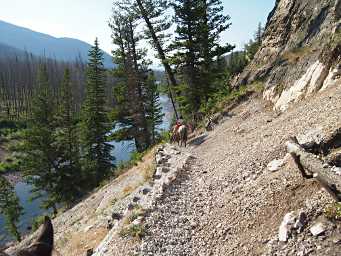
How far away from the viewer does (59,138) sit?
41.7m

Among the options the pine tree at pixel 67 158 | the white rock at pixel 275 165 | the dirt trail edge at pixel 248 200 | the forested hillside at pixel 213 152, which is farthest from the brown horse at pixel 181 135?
the pine tree at pixel 67 158

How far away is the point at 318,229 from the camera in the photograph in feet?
25.5

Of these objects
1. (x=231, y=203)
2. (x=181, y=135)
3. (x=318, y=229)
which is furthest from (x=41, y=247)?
(x=181, y=135)

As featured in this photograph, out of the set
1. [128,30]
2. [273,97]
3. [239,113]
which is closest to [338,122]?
[273,97]

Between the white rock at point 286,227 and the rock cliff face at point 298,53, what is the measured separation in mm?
7971

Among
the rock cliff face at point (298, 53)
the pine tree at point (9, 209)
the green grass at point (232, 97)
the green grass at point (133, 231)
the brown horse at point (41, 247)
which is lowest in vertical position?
the pine tree at point (9, 209)

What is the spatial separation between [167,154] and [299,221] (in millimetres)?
10811

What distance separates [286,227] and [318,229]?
78cm

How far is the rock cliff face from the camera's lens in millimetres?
16234

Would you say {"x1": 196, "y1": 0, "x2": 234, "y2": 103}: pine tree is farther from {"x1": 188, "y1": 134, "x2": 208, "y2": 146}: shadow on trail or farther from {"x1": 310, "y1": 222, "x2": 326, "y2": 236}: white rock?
{"x1": 310, "y1": 222, "x2": 326, "y2": 236}: white rock

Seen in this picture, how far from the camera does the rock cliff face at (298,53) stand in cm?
1623

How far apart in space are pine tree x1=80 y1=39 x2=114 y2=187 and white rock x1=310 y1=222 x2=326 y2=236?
3347cm

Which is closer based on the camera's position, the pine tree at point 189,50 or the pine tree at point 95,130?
the pine tree at point 189,50

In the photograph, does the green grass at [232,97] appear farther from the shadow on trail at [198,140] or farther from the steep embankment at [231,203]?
the steep embankment at [231,203]
